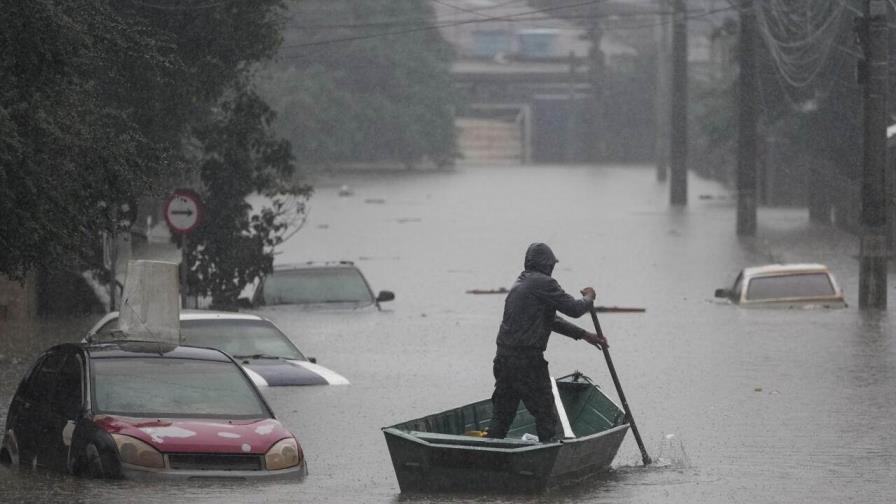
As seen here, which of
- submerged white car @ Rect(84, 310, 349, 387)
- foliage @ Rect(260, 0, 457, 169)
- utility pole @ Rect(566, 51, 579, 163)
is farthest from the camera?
utility pole @ Rect(566, 51, 579, 163)

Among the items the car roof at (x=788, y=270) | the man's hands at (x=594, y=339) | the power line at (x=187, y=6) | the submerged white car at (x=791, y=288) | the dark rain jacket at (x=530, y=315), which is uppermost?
the power line at (x=187, y=6)

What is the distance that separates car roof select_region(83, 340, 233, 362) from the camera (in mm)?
13195

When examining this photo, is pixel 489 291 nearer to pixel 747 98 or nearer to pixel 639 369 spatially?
pixel 747 98

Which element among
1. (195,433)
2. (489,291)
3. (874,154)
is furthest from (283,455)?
(489,291)

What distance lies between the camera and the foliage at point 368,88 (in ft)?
333

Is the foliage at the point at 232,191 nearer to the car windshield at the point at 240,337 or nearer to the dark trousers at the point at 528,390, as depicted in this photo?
the car windshield at the point at 240,337

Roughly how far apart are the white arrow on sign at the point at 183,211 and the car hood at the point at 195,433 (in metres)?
14.3

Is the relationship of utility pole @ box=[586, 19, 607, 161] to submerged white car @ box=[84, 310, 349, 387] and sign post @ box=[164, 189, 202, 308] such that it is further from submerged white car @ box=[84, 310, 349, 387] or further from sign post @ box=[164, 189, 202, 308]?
submerged white car @ box=[84, 310, 349, 387]

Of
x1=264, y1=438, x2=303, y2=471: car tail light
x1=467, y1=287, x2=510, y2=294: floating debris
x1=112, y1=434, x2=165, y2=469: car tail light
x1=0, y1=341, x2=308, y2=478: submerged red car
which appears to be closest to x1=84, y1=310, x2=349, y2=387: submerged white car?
x1=0, y1=341, x2=308, y2=478: submerged red car

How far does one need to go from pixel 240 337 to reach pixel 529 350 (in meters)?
6.02

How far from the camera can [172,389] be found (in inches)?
510

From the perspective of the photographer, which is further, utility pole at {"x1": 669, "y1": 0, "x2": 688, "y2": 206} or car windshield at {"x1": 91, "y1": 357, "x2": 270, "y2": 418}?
utility pole at {"x1": 669, "y1": 0, "x2": 688, "y2": 206}

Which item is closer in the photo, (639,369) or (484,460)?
→ (484,460)

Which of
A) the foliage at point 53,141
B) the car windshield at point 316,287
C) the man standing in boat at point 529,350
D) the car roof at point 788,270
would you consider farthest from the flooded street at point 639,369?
the foliage at point 53,141
